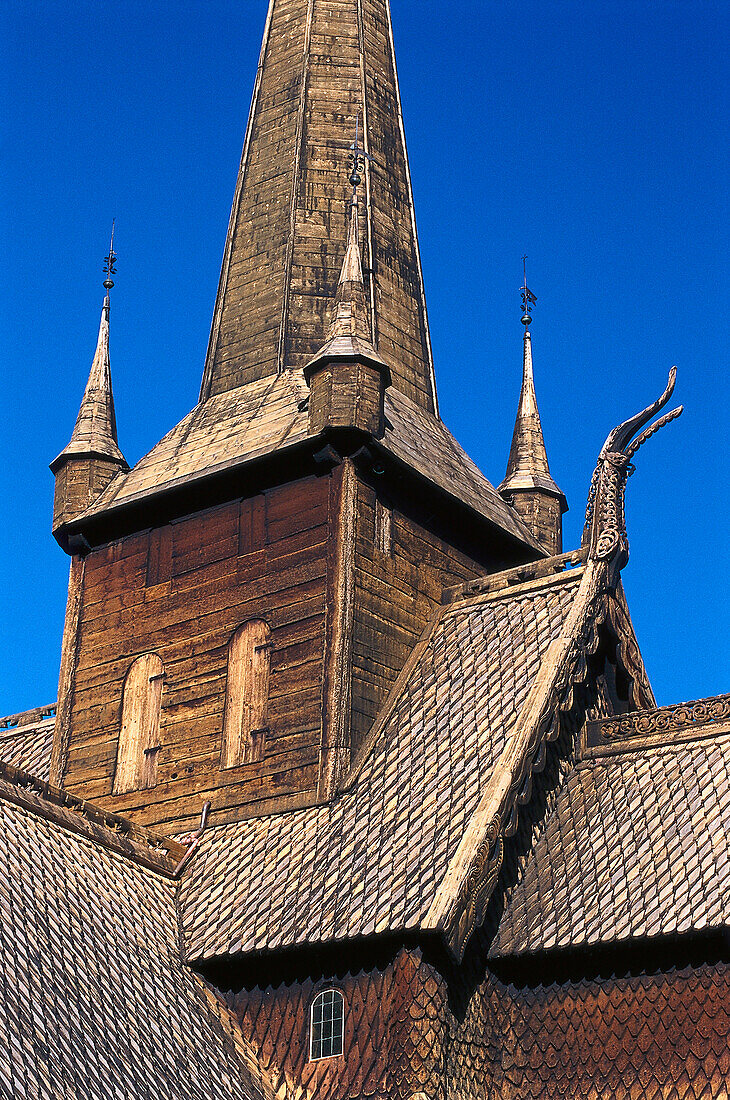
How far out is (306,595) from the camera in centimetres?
2106

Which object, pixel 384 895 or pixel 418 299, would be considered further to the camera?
pixel 418 299

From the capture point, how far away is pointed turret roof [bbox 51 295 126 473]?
25234 millimetres

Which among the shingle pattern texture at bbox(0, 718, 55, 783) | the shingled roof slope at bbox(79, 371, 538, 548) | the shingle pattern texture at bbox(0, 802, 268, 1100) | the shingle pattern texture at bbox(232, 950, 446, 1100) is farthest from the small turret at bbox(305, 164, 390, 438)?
the shingle pattern texture at bbox(232, 950, 446, 1100)

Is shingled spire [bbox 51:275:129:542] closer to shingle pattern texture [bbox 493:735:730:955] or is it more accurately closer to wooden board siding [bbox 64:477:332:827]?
wooden board siding [bbox 64:477:332:827]

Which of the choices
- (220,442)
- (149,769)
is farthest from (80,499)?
(149,769)

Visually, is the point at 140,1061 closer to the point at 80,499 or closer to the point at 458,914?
the point at 458,914

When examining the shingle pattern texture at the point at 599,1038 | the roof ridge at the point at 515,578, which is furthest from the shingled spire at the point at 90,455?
the shingle pattern texture at the point at 599,1038

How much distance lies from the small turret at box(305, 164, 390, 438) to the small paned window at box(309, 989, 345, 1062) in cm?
750

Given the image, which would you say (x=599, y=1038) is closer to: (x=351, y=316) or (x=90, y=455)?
(x=351, y=316)

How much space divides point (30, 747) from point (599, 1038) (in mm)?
11926

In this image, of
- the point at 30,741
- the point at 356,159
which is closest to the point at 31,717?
the point at 30,741

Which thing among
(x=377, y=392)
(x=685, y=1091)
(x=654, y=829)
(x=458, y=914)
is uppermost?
(x=377, y=392)

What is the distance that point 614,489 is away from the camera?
2066 centimetres

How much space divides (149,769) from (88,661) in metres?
2.25
